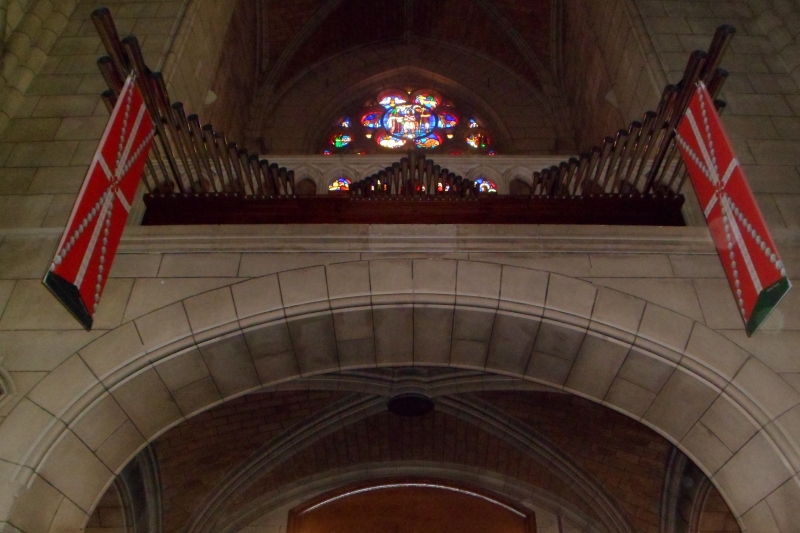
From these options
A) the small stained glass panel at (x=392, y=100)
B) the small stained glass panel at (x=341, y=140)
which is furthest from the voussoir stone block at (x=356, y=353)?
the small stained glass panel at (x=392, y=100)

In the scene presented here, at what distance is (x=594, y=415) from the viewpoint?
7711 millimetres

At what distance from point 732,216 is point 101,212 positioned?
361cm

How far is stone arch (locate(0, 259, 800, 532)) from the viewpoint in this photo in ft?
13.7

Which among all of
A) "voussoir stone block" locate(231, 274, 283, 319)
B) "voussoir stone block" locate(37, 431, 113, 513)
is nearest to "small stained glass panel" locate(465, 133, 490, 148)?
"voussoir stone block" locate(231, 274, 283, 319)

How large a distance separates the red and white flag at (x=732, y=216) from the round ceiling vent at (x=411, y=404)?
400cm

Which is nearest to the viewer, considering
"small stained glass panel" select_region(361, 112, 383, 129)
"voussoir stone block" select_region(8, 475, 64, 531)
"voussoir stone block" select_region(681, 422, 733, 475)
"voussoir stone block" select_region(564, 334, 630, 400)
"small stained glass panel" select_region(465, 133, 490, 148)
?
"voussoir stone block" select_region(8, 475, 64, 531)

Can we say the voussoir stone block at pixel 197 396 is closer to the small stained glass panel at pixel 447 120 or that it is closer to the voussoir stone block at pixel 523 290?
the voussoir stone block at pixel 523 290

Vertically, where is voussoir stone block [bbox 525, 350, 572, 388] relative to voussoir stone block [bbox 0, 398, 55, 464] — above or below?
above

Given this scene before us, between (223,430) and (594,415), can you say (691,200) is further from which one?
(223,430)

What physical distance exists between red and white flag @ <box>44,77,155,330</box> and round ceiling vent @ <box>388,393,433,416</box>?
4025 mm

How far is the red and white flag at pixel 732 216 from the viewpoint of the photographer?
3.87 meters

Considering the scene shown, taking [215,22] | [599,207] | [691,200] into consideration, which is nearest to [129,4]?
[215,22]

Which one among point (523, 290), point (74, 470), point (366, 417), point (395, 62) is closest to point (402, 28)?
point (395, 62)

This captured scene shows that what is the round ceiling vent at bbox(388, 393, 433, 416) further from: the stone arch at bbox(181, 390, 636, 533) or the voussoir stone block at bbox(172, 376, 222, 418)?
the voussoir stone block at bbox(172, 376, 222, 418)
